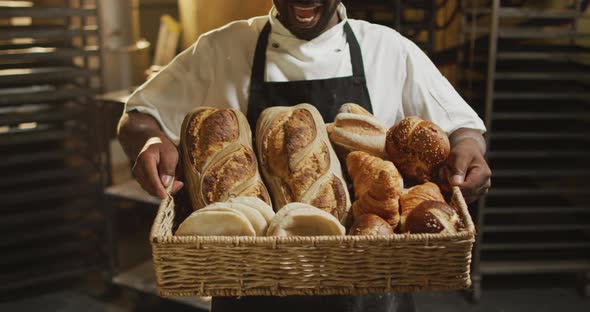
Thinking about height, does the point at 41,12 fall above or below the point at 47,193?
above

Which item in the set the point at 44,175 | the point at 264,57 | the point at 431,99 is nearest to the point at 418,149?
the point at 431,99

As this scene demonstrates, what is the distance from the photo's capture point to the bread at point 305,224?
1179 millimetres

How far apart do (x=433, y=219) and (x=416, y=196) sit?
0.15 metres

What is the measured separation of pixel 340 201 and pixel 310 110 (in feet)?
0.93

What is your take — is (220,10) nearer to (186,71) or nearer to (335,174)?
(186,71)

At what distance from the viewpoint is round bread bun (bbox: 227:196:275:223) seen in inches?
49.8

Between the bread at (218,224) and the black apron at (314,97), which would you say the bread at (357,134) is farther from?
the bread at (218,224)

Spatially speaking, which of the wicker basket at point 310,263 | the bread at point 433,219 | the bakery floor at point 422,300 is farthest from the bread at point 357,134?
the bakery floor at point 422,300

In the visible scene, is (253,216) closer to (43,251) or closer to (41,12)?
(41,12)

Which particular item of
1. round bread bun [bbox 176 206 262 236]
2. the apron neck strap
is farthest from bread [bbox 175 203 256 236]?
the apron neck strap

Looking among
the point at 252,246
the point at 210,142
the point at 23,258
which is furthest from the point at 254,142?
the point at 23,258

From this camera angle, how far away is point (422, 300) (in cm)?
359

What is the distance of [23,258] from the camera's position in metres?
3.52

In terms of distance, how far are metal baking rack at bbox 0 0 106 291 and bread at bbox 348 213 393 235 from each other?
259 centimetres
